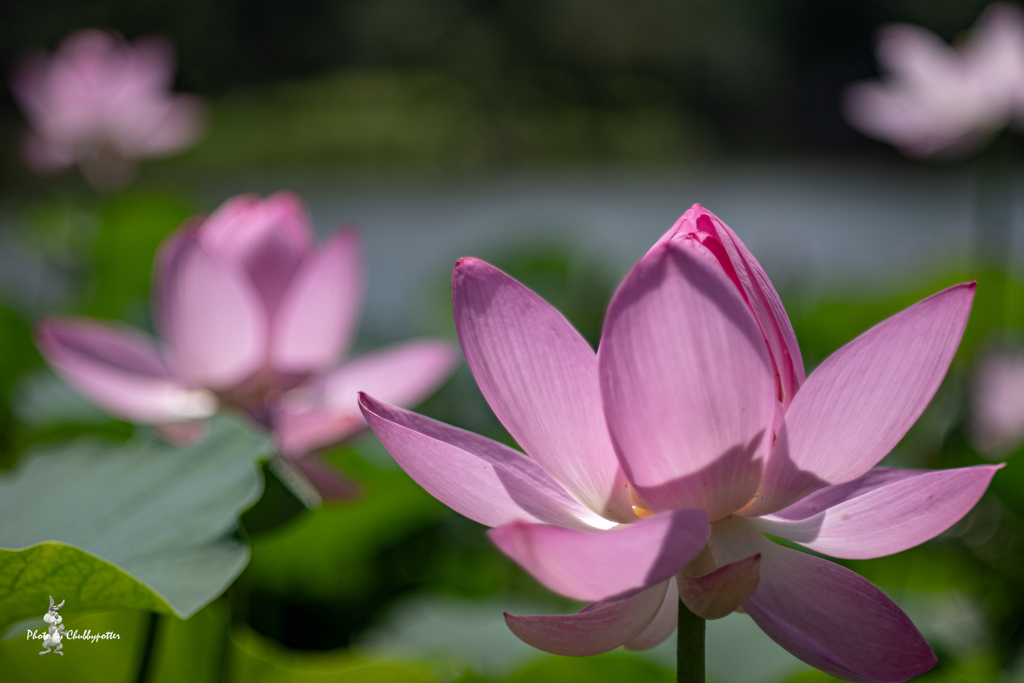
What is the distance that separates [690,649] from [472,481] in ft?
0.26

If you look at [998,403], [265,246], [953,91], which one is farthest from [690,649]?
[953,91]

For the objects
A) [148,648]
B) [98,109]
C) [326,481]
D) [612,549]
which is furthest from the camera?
[98,109]

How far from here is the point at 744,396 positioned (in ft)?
0.78

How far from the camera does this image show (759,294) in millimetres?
268

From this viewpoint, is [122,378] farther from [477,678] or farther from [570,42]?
[570,42]

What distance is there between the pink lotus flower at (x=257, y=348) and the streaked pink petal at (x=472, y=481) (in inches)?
7.5

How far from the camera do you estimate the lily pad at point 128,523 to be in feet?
1.00

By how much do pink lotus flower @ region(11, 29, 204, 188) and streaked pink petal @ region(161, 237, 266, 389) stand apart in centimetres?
112

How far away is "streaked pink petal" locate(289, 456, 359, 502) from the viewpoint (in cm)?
46

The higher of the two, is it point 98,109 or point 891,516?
point 98,109

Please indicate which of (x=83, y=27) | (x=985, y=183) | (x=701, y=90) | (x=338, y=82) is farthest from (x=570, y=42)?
(x=985, y=183)

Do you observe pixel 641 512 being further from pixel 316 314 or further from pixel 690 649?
pixel 316 314

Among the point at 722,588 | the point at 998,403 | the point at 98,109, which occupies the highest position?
the point at 98,109

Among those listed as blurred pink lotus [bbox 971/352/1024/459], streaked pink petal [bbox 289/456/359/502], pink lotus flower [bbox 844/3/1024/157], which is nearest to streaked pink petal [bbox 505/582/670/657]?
streaked pink petal [bbox 289/456/359/502]
